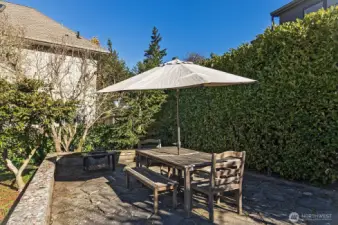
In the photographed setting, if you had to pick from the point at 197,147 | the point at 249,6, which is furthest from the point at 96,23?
the point at 197,147

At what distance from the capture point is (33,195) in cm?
336

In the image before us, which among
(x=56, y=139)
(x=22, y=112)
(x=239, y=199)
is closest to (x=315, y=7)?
(x=239, y=199)

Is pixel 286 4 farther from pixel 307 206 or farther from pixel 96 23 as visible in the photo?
pixel 307 206

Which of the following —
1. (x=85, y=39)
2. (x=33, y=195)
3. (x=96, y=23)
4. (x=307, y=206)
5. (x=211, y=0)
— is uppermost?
(x=211, y=0)

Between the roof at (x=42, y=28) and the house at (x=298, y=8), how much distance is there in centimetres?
1109

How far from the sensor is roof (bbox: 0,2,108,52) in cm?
958

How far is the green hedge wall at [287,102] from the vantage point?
4.46 m

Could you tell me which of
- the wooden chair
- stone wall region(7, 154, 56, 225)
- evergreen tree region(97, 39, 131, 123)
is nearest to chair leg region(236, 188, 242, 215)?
the wooden chair

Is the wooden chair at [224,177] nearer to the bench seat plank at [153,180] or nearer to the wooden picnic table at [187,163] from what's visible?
the wooden picnic table at [187,163]

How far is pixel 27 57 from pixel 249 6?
43.8 feet

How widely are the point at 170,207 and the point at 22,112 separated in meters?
3.84

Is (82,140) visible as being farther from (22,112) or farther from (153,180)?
(153,180)

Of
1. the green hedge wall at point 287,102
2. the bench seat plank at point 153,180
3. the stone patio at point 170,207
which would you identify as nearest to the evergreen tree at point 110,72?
the green hedge wall at point 287,102

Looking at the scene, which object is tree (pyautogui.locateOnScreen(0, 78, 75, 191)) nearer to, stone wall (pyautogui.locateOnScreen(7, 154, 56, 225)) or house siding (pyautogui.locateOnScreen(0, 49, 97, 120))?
stone wall (pyautogui.locateOnScreen(7, 154, 56, 225))
